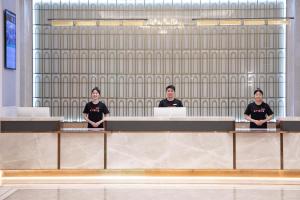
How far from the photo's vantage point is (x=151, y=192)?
767cm

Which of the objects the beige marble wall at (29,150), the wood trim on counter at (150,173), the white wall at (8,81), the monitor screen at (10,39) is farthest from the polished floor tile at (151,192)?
the monitor screen at (10,39)

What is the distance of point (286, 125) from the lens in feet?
28.2

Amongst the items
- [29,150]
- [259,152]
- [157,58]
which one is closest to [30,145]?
[29,150]

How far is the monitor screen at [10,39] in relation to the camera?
995 centimetres

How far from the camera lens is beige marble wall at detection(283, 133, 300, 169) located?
8.55m

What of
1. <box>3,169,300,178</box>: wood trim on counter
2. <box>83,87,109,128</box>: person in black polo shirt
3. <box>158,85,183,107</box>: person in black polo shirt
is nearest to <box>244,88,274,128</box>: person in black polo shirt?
<box>3,169,300,178</box>: wood trim on counter

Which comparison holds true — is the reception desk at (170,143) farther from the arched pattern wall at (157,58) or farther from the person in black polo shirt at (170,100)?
the arched pattern wall at (157,58)

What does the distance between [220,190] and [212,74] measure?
468 centimetres

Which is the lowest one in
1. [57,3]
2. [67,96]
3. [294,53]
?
[67,96]

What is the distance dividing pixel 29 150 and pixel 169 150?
2316 mm

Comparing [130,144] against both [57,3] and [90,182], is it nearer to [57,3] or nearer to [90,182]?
[90,182]

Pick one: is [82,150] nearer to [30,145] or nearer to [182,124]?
[30,145]

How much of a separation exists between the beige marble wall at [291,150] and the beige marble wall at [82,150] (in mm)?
2992

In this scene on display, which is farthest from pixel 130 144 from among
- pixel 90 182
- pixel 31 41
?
pixel 31 41
